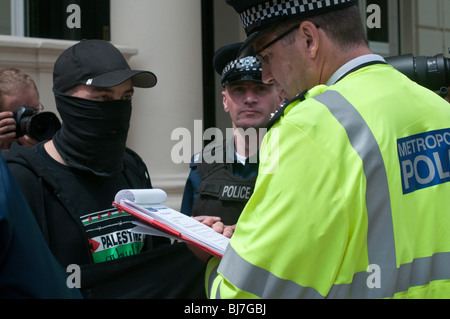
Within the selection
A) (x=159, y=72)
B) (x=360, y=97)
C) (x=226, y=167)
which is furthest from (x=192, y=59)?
(x=360, y=97)

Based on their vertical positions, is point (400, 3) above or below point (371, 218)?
above

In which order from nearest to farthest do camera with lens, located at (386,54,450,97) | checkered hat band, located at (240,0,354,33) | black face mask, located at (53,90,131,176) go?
checkered hat band, located at (240,0,354,33), black face mask, located at (53,90,131,176), camera with lens, located at (386,54,450,97)

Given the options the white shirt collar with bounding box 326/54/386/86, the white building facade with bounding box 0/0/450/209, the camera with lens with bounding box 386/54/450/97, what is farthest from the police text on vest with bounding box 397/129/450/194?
the white building facade with bounding box 0/0/450/209

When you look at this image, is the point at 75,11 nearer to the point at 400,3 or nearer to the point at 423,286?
the point at 423,286

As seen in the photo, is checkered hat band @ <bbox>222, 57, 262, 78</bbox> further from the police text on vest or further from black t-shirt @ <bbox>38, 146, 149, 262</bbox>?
the police text on vest

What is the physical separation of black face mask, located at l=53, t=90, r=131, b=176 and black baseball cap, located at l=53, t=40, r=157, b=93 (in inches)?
2.6

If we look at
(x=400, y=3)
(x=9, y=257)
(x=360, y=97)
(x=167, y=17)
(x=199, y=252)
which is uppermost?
(x=400, y=3)

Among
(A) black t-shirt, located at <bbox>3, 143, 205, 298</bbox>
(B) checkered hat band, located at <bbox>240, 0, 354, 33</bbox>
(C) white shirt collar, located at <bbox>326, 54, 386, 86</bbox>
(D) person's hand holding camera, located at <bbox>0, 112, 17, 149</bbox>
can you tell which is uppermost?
(B) checkered hat band, located at <bbox>240, 0, 354, 33</bbox>

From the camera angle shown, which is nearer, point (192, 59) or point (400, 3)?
point (192, 59)

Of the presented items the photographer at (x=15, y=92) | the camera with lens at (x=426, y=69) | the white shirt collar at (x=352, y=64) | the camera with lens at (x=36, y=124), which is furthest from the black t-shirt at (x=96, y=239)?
the camera with lens at (x=426, y=69)

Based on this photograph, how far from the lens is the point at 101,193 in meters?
2.14

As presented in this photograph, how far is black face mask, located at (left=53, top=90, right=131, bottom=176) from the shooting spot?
2.13 meters

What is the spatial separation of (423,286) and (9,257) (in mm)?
871

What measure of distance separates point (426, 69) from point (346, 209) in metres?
1.69
